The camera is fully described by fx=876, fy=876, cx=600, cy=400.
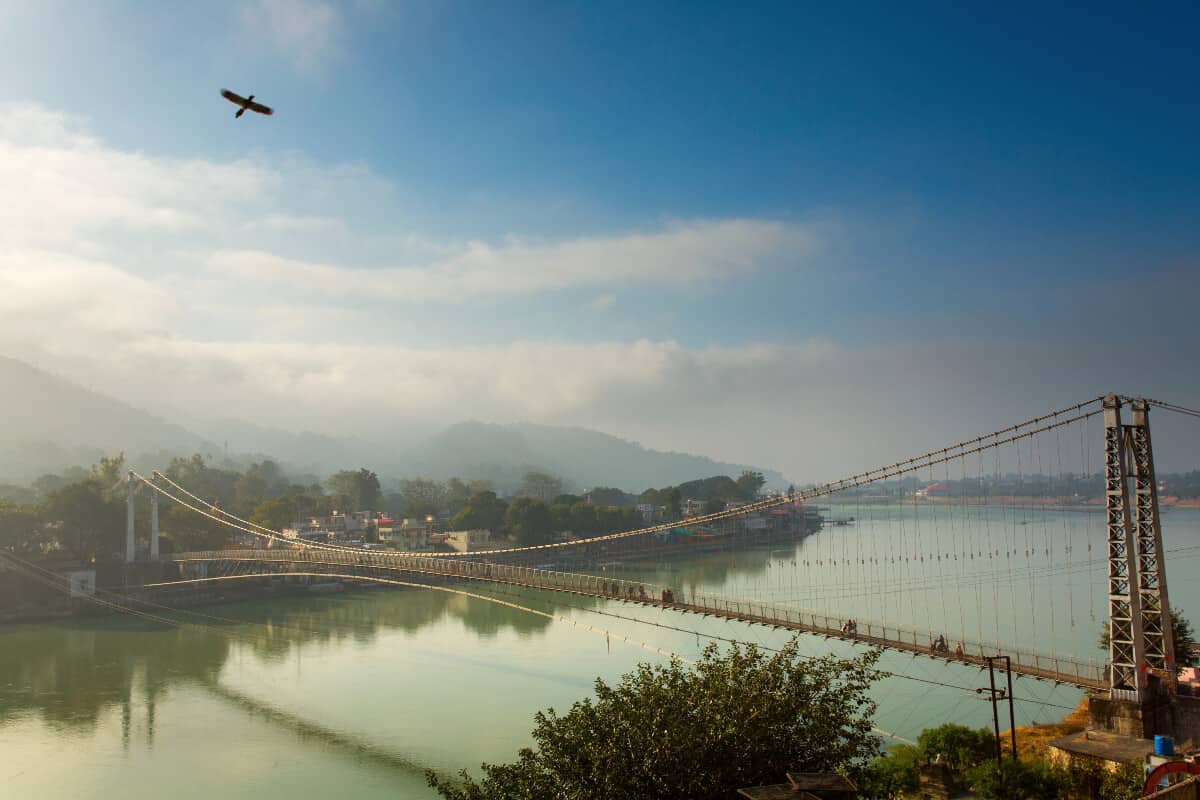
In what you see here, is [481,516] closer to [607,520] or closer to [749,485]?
[607,520]

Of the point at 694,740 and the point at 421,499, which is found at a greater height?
the point at 421,499

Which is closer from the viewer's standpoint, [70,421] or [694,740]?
[694,740]

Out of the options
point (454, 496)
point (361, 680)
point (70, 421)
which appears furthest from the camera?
point (70, 421)

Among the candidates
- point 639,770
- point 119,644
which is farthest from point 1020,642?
point 119,644

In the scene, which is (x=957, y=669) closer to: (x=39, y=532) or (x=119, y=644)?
(x=119, y=644)

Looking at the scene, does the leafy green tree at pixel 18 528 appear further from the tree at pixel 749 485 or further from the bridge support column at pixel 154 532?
the tree at pixel 749 485

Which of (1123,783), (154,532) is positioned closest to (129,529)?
(154,532)

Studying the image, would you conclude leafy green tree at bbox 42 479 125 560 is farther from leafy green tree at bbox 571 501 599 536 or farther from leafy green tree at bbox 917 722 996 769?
leafy green tree at bbox 917 722 996 769

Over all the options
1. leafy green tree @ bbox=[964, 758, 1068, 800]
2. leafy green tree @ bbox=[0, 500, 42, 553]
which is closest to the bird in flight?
leafy green tree @ bbox=[964, 758, 1068, 800]

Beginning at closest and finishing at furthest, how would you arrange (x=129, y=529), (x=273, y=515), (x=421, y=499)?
(x=129, y=529) < (x=273, y=515) < (x=421, y=499)

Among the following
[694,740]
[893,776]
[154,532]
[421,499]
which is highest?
[421,499]
